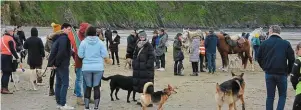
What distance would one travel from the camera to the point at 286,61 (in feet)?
28.6

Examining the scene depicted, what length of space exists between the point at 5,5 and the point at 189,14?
8624 cm

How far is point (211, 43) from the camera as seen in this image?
1791 cm

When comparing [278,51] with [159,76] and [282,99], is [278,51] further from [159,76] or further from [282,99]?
[159,76]

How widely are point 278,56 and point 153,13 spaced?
129755mm

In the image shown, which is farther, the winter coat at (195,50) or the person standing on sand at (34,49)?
the winter coat at (195,50)

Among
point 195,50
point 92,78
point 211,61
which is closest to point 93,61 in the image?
point 92,78

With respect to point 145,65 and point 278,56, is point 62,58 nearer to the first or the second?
point 145,65

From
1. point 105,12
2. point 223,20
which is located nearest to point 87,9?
point 105,12

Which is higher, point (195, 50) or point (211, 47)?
point (211, 47)

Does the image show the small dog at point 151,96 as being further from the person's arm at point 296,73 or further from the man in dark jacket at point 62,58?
the person's arm at point 296,73

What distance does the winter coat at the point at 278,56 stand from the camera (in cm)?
866

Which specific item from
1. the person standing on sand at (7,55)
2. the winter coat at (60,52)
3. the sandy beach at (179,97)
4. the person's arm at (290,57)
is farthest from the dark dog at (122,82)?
the person's arm at (290,57)

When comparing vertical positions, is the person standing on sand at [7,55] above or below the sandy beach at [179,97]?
above

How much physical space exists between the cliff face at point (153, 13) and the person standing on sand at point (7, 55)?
2298 inches
